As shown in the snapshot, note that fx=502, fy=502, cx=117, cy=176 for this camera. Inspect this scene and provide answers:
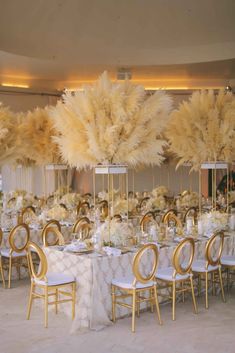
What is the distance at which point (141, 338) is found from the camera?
5.71m

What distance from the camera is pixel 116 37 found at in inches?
484

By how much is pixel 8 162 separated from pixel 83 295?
4862 millimetres

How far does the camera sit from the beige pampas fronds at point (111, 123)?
640 cm

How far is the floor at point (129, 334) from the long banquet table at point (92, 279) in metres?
0.17

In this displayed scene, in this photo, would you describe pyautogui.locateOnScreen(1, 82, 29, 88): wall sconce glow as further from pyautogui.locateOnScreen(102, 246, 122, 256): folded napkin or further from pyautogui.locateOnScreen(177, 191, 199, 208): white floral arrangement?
pyautogui.locateOnScreen(102, 246, 122, 256): folded napkin

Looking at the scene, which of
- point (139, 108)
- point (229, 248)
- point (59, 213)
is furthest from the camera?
point (59, 213)

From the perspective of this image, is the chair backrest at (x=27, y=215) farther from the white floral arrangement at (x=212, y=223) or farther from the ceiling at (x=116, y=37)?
the ceiling at (x=116, y=37)

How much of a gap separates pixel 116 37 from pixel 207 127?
186 inches

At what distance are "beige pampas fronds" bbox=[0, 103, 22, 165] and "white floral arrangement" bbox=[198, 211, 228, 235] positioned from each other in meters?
4.05

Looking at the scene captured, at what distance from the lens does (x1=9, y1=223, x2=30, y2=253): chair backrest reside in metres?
8.00

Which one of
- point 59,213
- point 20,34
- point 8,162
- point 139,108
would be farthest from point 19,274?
point 20,34

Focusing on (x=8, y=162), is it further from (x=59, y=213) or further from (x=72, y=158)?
(x=72, y=158)

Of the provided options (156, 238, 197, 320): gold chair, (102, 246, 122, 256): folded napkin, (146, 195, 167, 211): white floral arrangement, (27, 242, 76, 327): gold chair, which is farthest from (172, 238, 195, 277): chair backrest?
(146, 195, 167, 211): white floral arrangement

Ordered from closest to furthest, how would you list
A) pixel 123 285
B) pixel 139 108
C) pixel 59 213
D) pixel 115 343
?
pixel 115 343, pixel 123 285, pixel 139 108, pixel 59 213
